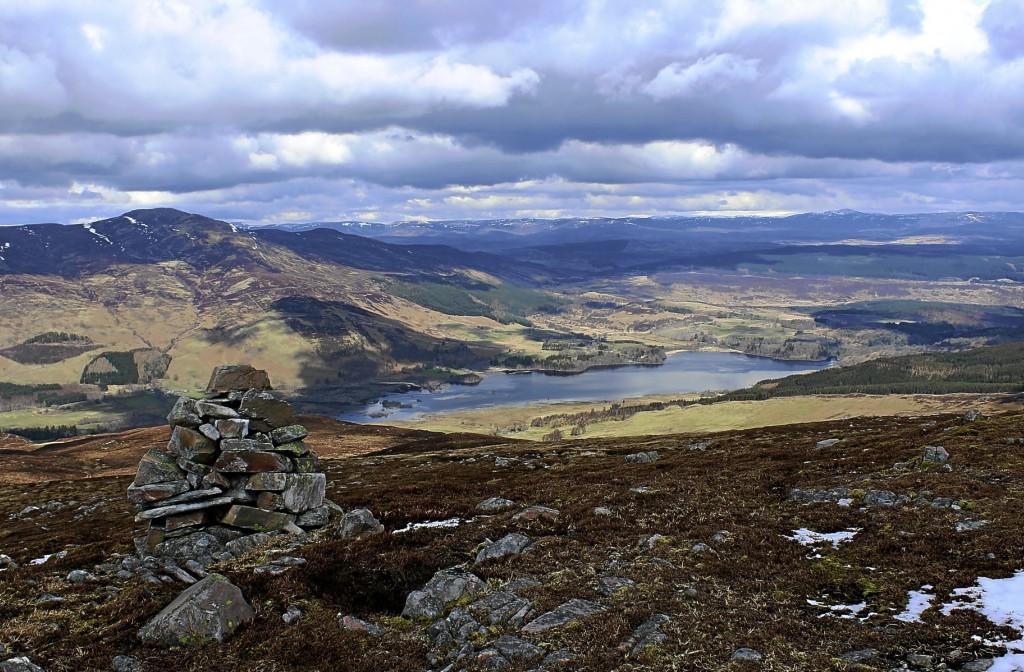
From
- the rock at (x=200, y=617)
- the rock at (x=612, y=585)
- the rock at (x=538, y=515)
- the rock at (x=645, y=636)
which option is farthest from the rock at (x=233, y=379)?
the rock at (x=645, y=636)

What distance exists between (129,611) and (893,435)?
58.2 m

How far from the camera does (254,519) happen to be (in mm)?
31031

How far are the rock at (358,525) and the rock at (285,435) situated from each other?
477 centimetres

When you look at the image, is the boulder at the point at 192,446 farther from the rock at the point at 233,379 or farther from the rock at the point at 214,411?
the rock at the point at 233,379

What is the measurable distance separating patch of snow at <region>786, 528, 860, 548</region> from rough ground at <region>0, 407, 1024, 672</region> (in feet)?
1.81

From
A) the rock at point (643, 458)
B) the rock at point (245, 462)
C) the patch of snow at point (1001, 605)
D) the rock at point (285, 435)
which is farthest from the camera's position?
the rock at point (643, 458)

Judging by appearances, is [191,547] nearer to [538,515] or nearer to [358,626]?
[358,626]

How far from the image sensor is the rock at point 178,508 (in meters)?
29.9

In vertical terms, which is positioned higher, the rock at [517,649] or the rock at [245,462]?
the rock at [245,462]

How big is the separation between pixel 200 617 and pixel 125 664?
2155 millimetres

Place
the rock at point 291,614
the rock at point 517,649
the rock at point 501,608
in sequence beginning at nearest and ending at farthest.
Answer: the rock at point 517,649 < the rock at point 501,608 < the rock at point 291,614

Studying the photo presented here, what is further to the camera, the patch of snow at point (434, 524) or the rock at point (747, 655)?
the patch of snow at point (434, 524)

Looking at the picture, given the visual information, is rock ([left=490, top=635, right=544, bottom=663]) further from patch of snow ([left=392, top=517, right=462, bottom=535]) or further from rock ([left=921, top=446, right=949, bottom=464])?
rock ([left=921, top=446, right=949, bottom=464])

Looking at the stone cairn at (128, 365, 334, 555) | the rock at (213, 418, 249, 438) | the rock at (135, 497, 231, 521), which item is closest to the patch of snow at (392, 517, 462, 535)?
the stone cairn at (128, 365, 334, 555)
